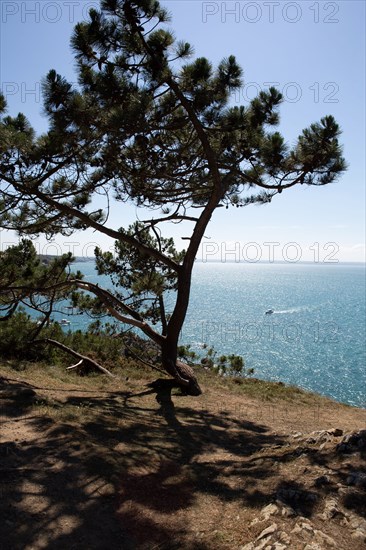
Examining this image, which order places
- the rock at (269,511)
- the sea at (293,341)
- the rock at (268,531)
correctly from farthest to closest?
the sea at (293,341) < the rock at (269,511) < the rock at (268,531)

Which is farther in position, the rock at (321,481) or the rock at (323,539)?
the rock at (321,481)

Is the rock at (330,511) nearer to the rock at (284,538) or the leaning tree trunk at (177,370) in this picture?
the rock at (284,538)

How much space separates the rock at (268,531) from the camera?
122 inches

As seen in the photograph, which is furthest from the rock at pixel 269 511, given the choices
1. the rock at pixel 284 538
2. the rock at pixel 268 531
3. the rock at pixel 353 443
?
the rock at pixel 353 443

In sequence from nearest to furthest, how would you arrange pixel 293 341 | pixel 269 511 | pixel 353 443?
pixel 269 511, pixel 353 443, pixel 293 341

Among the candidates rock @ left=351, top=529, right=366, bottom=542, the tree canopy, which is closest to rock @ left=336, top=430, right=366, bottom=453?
rock @ left=351, top=529, right=366, bottom=542

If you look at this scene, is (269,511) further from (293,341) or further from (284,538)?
(293,341)

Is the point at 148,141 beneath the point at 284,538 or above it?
above

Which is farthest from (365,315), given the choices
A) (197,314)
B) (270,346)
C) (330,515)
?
(330,515)

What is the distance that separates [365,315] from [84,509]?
254 ft

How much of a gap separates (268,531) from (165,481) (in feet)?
4.59

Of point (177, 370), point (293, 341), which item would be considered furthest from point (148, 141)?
point (293, 341)

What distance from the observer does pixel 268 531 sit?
10.3 feet

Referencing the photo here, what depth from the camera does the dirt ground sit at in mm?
3166
